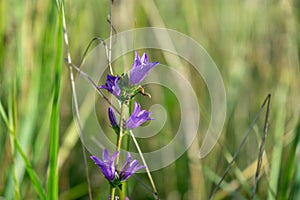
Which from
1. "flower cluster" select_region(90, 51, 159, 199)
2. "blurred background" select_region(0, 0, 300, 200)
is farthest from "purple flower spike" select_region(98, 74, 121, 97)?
"blurred background" select_region(0, 0, 300, 200)

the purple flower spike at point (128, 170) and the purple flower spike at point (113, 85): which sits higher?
the purple flower spike at point (113, 85)

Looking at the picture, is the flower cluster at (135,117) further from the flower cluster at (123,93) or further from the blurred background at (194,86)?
the blurred background at (194,86)

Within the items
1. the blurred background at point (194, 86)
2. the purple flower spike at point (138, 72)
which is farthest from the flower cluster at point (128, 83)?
the blurred background at point (194, 86)

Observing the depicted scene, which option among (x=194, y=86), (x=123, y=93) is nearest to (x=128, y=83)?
(x=123, y=93)

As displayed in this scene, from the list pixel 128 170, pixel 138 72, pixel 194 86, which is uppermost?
pixel 194 86

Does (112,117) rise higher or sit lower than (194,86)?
lower

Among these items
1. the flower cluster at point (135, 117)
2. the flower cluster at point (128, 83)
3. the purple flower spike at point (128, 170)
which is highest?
the flower cluster at point (128, 83)

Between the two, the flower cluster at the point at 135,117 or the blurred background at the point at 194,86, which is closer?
the flower cluster at the point at 135,117

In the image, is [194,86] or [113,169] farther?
[194,86]

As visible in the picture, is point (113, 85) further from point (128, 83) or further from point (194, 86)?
point (194, 86)

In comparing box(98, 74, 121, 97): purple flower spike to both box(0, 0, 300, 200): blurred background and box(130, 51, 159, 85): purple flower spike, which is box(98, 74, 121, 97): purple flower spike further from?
box(0, 0, 300, 200): blurred background
